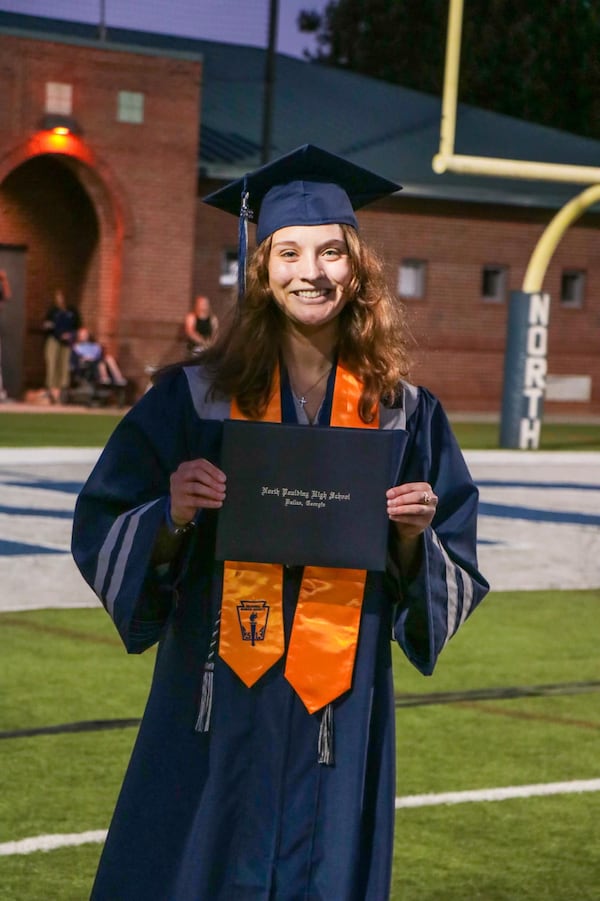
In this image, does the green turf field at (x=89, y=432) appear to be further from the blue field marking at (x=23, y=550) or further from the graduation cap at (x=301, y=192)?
the graduation cap at (x=301, y=192)

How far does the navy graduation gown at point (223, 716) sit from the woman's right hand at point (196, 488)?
10 cm

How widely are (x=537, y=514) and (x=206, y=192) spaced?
687 inches

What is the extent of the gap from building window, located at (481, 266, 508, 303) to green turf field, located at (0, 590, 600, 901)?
982 inches

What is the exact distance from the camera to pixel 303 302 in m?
3.50

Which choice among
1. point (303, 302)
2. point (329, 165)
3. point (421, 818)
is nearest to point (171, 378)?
point (303, 302)

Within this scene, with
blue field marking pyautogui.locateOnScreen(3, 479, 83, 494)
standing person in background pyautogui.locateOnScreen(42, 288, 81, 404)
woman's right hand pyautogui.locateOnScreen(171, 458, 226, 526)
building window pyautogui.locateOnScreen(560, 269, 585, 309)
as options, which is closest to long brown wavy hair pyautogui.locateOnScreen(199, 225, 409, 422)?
woman's right hand pyautogui.locateOnScreen(171, 458, 226, 526)

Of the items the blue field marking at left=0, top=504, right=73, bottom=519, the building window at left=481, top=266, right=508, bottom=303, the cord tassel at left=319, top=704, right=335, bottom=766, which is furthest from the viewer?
the building window at left=481, top=266, right=508, bottom=303

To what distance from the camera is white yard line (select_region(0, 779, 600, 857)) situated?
18.0 ft

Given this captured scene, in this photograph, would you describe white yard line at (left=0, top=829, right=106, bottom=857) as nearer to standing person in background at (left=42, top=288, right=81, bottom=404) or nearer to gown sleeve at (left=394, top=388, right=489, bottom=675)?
gown sleeve at (left=394, top=388, right=489, bottom=675)

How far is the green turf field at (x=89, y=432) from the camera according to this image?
21.4 meters

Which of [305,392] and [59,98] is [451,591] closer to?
[305,392]

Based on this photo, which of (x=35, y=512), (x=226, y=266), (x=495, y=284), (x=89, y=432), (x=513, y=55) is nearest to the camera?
(x=35, y=512)

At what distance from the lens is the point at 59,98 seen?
1143 inches

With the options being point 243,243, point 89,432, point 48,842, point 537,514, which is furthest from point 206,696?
point 89,432
